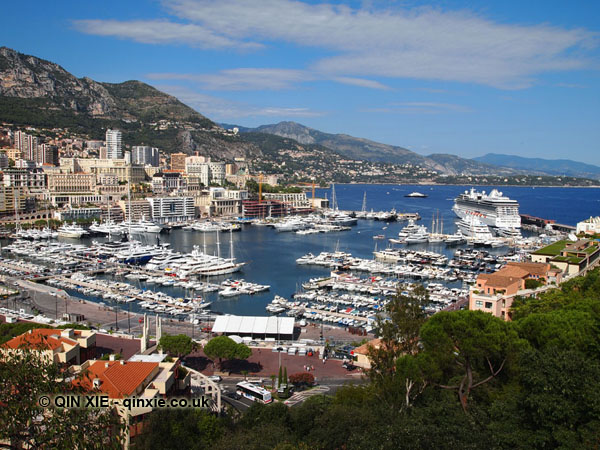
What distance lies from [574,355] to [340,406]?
3574 mm

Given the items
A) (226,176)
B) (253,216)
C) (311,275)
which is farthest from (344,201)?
(311,275)

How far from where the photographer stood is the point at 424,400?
858 cm

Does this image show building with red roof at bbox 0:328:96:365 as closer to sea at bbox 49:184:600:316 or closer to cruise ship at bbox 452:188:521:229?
sea at bbox 49:184:600:316

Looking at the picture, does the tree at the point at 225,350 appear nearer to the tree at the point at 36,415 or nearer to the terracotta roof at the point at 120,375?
the terracotta roof at the point at 120,375

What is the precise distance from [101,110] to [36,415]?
4186 inches

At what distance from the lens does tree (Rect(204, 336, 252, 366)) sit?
43.5ft

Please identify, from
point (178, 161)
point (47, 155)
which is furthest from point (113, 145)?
point (178, 161)

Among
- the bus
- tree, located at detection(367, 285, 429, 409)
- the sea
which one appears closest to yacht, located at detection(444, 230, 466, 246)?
the sea

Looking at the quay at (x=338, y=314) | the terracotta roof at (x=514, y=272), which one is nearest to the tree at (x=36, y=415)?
the terracotta roof at (x=514, y=272)

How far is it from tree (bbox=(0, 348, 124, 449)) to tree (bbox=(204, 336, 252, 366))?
940 centimetres

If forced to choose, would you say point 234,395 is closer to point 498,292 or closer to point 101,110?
point 498,292

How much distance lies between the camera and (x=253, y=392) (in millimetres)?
11586

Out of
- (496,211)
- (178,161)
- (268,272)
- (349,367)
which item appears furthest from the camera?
(178,161)

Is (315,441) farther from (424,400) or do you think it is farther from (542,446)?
(542,446)
